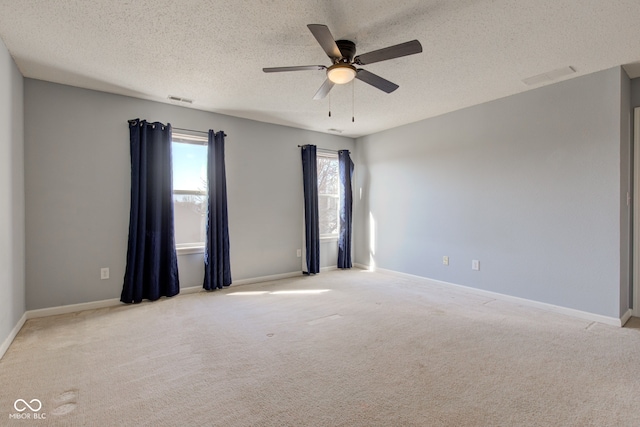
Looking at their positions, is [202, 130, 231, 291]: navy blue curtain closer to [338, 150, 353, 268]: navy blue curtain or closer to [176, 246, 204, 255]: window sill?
[176, 246, 204, 255]: window sill

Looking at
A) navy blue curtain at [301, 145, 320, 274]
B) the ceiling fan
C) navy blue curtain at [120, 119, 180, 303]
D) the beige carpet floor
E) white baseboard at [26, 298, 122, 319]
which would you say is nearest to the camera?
the beige carpet floor

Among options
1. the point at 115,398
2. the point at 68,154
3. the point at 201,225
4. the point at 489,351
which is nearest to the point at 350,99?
the point at 201,225

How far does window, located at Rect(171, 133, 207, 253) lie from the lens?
4234 mm

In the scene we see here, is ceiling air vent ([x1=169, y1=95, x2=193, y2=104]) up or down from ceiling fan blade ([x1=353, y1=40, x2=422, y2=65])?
up

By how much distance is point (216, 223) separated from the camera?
4.30 metres

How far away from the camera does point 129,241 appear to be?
3.65 m

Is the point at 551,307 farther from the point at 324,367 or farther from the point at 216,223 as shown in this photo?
the point at 216,223

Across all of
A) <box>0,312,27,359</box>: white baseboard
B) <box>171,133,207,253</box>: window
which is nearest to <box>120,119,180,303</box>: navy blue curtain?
<box>171,133,207,253</box>: window

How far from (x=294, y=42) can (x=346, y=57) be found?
465 millimetres

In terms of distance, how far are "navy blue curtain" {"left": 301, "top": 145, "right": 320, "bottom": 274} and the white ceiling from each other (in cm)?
156

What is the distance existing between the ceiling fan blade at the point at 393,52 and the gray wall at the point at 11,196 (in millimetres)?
2941

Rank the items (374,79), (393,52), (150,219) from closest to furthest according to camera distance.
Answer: (393,52), (374,79), (150,219)

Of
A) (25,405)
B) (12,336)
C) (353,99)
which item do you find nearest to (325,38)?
(353,99)

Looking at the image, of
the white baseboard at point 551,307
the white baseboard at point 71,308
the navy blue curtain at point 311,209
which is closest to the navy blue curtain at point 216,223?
the white baseboard at point 71,308
